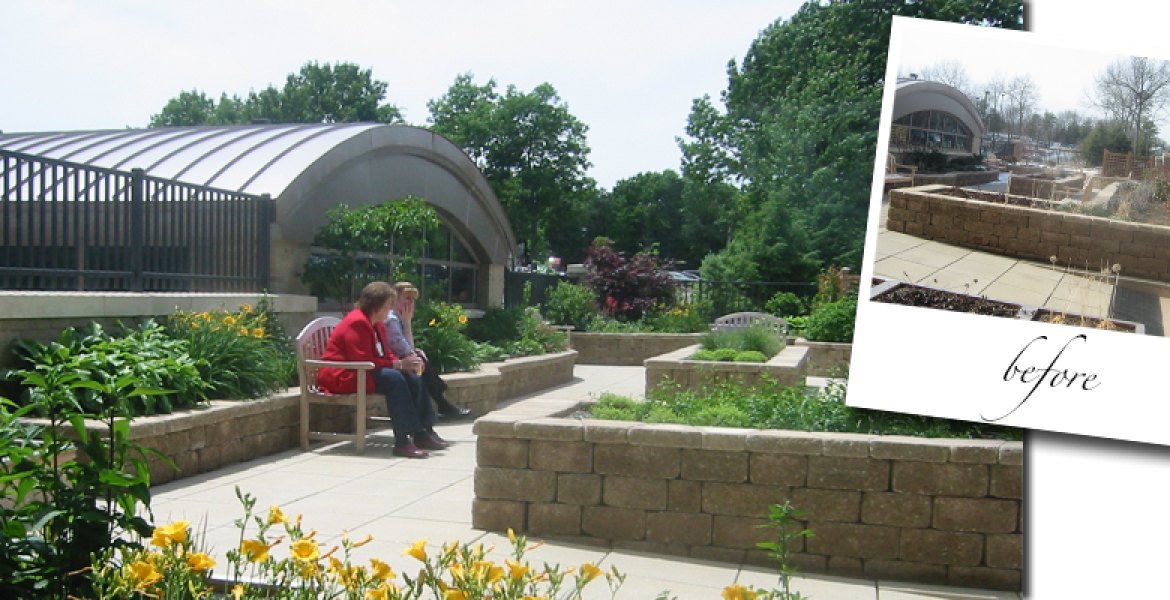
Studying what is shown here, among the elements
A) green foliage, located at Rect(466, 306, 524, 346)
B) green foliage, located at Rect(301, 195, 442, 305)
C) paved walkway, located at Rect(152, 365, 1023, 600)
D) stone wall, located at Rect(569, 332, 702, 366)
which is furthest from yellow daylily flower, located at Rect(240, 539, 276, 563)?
stone wall, located at Rect(569, 332, 702, 366)

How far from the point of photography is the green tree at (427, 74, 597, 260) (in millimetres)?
47594

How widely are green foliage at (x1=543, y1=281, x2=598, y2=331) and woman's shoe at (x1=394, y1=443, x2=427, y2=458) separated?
1075 cm

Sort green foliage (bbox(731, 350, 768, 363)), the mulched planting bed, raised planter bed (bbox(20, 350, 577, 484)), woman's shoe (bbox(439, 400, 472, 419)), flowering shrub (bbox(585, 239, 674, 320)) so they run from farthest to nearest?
flowering shrub (bbox(585, 239, 674, 320)) → green foliage (bbox(731, 350, 768, 363)) → woman's shoe (bbox(439, 400, 472, 419)) → raised planter bed (bbox(20, 350, 577, 484)) → the mulched planting bed

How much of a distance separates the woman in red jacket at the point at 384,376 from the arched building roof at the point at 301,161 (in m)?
3.15

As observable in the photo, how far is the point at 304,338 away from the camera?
780cm

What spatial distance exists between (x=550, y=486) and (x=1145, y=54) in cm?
352

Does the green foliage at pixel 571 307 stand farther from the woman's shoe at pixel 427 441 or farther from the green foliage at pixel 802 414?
the green foliage at pixel 802 414

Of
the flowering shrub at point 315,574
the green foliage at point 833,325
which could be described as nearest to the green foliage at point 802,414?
the flowering shrub at point 315,574

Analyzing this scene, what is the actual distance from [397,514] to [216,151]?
326 inches

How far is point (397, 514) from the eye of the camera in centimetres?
554

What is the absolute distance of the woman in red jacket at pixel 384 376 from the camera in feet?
24.7

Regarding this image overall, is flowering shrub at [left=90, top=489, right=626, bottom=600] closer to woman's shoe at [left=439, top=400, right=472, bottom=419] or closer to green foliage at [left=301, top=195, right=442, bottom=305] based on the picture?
woman's shoe at [left=439, top=400, right=472, bottom=419]

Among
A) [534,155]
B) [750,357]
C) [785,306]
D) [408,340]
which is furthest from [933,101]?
[534,155]

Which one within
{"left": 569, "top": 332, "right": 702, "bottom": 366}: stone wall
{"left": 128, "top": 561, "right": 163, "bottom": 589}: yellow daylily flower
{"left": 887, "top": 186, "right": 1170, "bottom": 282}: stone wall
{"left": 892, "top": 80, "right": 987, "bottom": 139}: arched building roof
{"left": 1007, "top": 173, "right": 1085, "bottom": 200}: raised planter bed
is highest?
{"left": 892, "top": 80, "right": 987, "bottom": 139}: arched building roof
